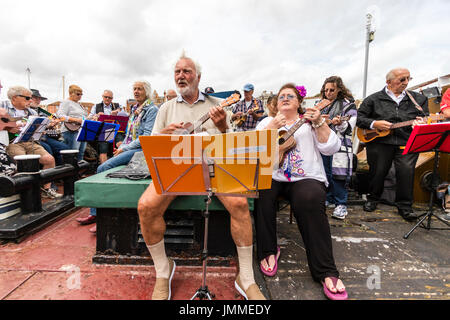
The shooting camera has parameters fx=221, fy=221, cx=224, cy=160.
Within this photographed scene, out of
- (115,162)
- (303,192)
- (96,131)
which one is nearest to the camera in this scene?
(303,192)

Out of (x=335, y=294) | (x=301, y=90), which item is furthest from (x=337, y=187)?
(x=335, y=294)

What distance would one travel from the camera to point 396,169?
3.48 metres

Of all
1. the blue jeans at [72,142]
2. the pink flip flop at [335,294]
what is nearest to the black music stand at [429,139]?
the pink flip flop at [335,294]

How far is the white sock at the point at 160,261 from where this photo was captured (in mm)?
1806

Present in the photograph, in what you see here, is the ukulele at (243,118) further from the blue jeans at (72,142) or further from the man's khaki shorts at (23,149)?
the man's khaki shorts at (23,149)

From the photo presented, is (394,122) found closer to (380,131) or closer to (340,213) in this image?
(380,131)

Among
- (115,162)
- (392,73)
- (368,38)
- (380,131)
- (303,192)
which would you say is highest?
(368,38)

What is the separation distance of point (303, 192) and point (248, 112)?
160 inches

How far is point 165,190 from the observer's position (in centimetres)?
153

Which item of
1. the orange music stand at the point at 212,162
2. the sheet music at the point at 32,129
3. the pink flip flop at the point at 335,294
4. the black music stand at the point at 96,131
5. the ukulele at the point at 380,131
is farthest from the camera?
the black music stand at the point at 96,131

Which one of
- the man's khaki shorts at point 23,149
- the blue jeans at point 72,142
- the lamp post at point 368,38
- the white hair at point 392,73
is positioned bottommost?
the man's khaki shorts at point 23,149

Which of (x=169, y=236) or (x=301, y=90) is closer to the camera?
(x=169, y=236)

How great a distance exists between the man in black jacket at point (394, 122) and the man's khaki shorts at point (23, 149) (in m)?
5.57

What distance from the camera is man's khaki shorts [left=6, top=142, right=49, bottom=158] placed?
3524 mm
